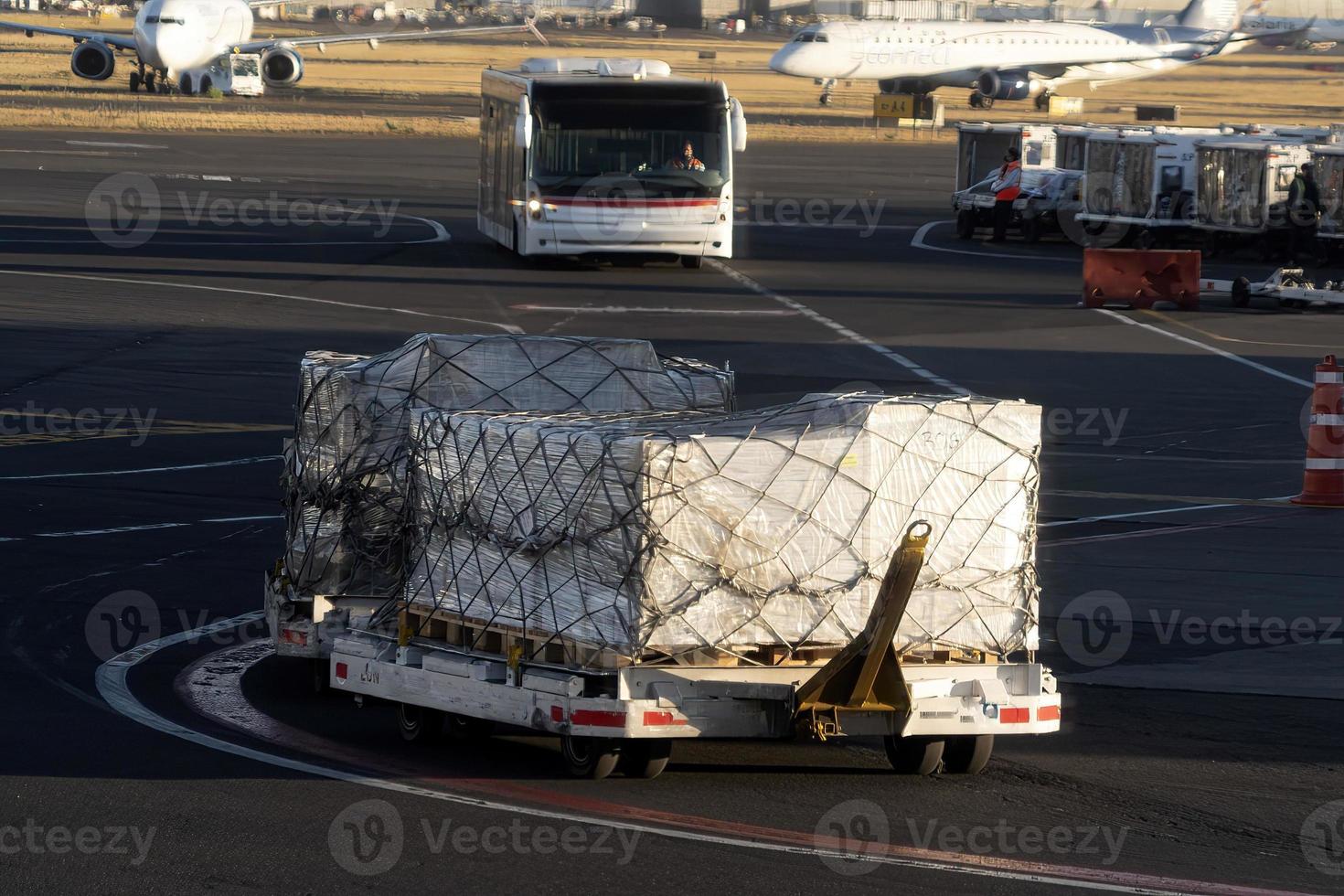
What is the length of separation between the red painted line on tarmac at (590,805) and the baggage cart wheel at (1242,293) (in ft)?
81.2

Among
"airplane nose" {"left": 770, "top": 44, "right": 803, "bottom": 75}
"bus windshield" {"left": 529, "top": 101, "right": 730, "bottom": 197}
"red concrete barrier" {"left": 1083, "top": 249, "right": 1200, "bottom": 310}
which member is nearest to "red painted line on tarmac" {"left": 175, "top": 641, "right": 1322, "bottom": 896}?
"bus windshield" {"left": 529, "top": 101, "right": 730, "bottom": 197}

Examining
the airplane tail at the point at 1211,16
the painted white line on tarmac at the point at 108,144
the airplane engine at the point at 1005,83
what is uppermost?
the airplane tail at the point at 1211,16

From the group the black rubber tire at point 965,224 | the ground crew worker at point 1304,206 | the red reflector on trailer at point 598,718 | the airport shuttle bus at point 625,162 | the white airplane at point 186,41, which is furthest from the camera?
the white airplane at point 186,41

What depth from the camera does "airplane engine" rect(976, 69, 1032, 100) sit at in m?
96.3

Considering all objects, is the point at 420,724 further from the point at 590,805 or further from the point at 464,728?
the point at 590,805

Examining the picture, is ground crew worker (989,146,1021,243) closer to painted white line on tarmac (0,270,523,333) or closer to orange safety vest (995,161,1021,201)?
orange safety vest (995,161,1021,201)

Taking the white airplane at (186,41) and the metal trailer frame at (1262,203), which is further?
the white airplane at (186,41)

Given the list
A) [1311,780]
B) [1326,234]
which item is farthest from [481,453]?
[1326,234]

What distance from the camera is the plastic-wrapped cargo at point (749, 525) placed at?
8805 millimetres

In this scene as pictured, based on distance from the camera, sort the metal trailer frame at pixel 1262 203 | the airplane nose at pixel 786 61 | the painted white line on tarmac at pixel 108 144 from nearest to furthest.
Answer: the metal trailer frame at pixel 1262 203 < the painted white line on tarmac at pixel 108 144 < the airplane nose at pixel 786 61

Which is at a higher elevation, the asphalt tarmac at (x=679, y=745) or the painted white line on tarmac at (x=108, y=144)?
the painted white line on tarmac at (x=108, y=144)

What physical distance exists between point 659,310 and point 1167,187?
15622 millimetres

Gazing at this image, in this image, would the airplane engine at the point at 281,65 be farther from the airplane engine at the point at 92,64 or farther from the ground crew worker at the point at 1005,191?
the ground crew worker at the point at 1005,191

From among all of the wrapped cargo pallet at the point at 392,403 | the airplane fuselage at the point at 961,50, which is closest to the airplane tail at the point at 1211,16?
the airplane fuselage at the point at 961,50
